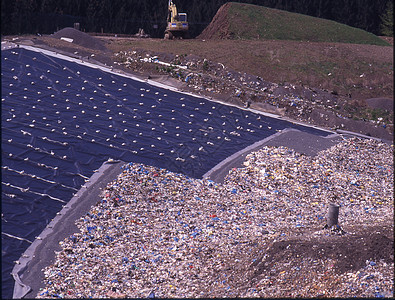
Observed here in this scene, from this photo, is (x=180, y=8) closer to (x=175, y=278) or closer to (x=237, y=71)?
(x=237, y=71)

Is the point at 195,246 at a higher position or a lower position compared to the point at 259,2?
lower

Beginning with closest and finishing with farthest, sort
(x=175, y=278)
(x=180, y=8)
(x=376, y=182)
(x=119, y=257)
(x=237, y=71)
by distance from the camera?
(x=175, y=278), (x=119, y=257), (x=376, y=182), (x=237, y=71), (x=180, y=8)

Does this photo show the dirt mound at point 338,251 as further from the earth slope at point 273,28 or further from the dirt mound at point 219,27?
the dirt mound at point 219,27

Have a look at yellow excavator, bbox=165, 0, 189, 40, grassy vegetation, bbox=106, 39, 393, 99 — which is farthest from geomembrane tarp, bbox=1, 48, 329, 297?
yellow excavator, bbox=165, 0, 189, 40

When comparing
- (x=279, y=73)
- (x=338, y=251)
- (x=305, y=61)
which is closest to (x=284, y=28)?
(x=305, y=61)

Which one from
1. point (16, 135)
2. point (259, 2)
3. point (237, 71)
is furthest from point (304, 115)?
point (259, 2)

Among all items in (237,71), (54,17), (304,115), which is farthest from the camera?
(54,17)

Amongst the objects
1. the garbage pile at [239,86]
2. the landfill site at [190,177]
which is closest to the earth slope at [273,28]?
the landfill site at [190,177]

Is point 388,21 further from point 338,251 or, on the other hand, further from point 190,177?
point 338,251
